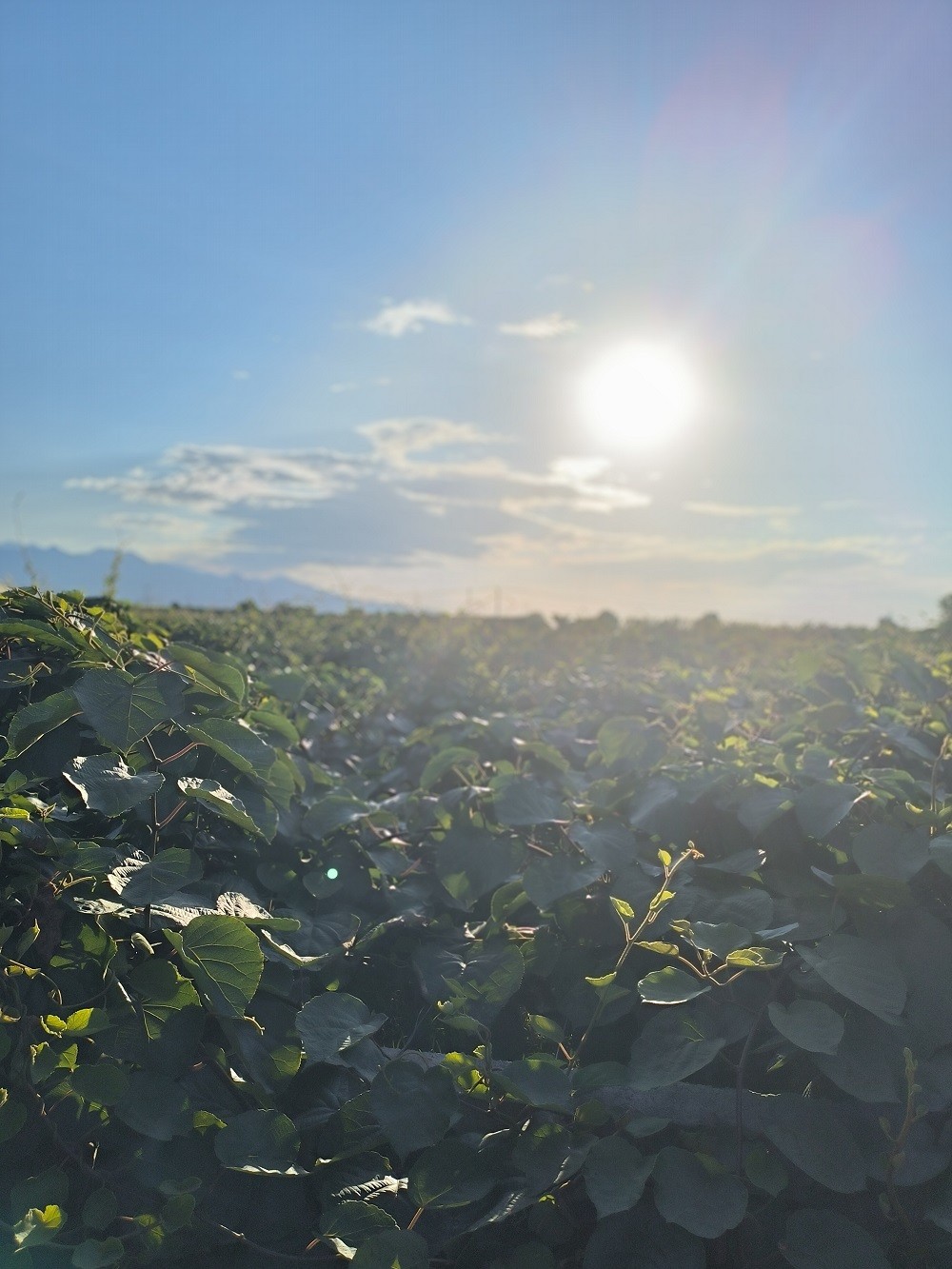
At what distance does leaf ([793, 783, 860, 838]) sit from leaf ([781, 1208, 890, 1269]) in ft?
2.61

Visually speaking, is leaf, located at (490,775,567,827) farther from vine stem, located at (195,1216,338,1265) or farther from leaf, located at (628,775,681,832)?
vine stem, located at (195,1216,338,1265)

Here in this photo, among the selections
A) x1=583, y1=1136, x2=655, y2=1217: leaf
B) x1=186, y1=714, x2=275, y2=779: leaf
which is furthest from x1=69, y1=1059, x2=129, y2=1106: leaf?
x1=583, y1=1136, x2=655, y2=1217: leaf

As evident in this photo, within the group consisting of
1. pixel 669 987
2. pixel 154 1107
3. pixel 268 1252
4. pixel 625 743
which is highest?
pixel 625 743

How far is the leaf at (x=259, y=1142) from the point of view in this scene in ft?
5.49

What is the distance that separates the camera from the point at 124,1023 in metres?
1.81

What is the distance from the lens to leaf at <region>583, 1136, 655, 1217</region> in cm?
161

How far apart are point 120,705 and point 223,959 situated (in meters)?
0.61

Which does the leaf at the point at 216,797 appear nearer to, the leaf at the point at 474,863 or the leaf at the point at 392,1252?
the leaf at the point at 474,863

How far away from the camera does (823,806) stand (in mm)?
2230

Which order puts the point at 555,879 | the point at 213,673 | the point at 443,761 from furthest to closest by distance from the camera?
the point at 443,761, the point at 213,673, the point at 555,879

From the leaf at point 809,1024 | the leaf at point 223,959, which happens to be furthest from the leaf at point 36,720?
the leaf at point 809,1024

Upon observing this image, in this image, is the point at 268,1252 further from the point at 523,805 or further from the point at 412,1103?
the point at 523,805

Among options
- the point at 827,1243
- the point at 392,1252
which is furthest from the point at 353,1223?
the point at 827,1243

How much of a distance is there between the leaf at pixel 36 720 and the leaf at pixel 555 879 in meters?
1.13
